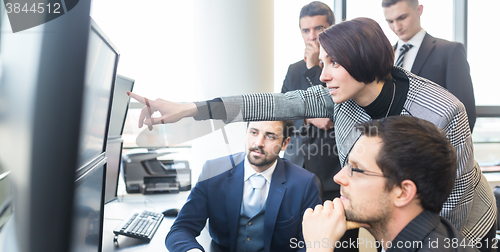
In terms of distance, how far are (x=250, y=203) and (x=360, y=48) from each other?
0.77 meters

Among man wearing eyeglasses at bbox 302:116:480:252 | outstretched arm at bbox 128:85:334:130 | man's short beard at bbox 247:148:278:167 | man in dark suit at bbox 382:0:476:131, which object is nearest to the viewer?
man wearing eyeglasses at bbox 302:116:480:252

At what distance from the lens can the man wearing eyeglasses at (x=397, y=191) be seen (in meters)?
→ 0.77

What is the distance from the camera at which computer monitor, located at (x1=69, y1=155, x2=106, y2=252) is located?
561 millimetres

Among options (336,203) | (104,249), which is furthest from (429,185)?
(104,249)

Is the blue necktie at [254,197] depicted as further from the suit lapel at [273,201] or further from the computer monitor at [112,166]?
the computer monitor at [112,166]

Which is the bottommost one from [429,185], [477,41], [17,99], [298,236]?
[298,236]

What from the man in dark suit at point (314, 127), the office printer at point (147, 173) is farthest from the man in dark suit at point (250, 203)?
the office printer at point (147, 173)

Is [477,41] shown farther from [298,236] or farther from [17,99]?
[17,99]

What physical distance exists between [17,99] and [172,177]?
1.72 meters

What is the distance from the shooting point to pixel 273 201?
1.32m

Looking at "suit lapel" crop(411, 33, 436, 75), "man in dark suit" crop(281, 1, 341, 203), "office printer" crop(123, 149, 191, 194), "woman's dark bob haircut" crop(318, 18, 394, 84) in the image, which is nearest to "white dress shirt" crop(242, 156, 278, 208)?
"man in dark suit" crop(281, 1, 341, 203)

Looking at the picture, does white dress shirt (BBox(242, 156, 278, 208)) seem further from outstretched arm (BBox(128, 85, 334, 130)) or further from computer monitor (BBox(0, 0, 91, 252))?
computer monitor (BBox(0, 0, 91, 252))

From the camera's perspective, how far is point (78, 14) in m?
0.22

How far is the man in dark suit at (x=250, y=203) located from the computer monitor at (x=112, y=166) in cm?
31
